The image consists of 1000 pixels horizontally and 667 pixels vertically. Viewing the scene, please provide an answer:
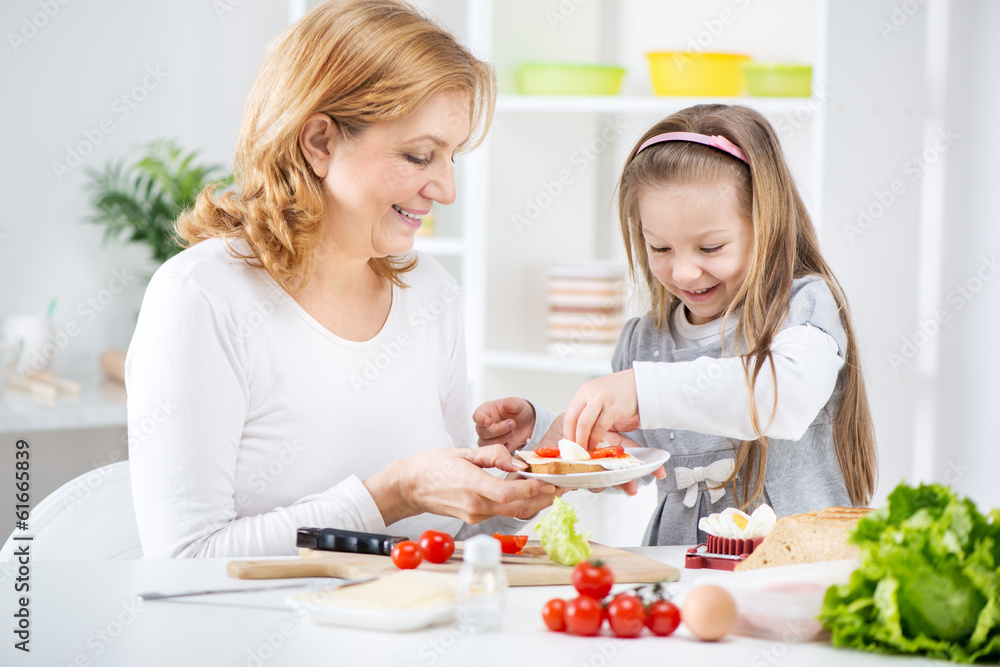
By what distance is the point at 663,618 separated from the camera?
3.02ft

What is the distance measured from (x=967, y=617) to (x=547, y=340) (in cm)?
227

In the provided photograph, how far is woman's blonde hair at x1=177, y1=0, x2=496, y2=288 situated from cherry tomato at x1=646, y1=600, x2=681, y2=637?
33.8 inches

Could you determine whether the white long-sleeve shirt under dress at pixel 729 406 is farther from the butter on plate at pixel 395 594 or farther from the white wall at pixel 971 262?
the white wall at pixel 971 262

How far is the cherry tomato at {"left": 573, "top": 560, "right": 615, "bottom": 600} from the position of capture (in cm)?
97

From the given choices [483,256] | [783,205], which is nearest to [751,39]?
[483,256]

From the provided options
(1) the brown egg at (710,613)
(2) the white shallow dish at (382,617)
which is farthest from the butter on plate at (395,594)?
(1) the brown egg at (710,613)

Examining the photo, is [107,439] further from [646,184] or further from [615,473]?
[615,473]

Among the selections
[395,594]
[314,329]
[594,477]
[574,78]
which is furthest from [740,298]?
[574,78]

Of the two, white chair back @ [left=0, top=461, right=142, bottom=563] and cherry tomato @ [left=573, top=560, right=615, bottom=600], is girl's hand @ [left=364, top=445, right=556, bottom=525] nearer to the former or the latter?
cherry tomato @ [left=573, top=560, right=615, bottom=600]

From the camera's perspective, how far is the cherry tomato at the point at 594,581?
0.97m

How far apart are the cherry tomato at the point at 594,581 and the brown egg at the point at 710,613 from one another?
0.09m

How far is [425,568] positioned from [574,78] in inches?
80.2

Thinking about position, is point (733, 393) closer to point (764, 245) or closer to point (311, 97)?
point (764, 245)

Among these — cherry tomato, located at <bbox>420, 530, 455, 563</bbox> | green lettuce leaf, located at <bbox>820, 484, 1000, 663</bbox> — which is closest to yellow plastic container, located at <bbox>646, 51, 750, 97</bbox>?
cherry tomato, located at <bbox>420, 530, 455, 563</bbox>
